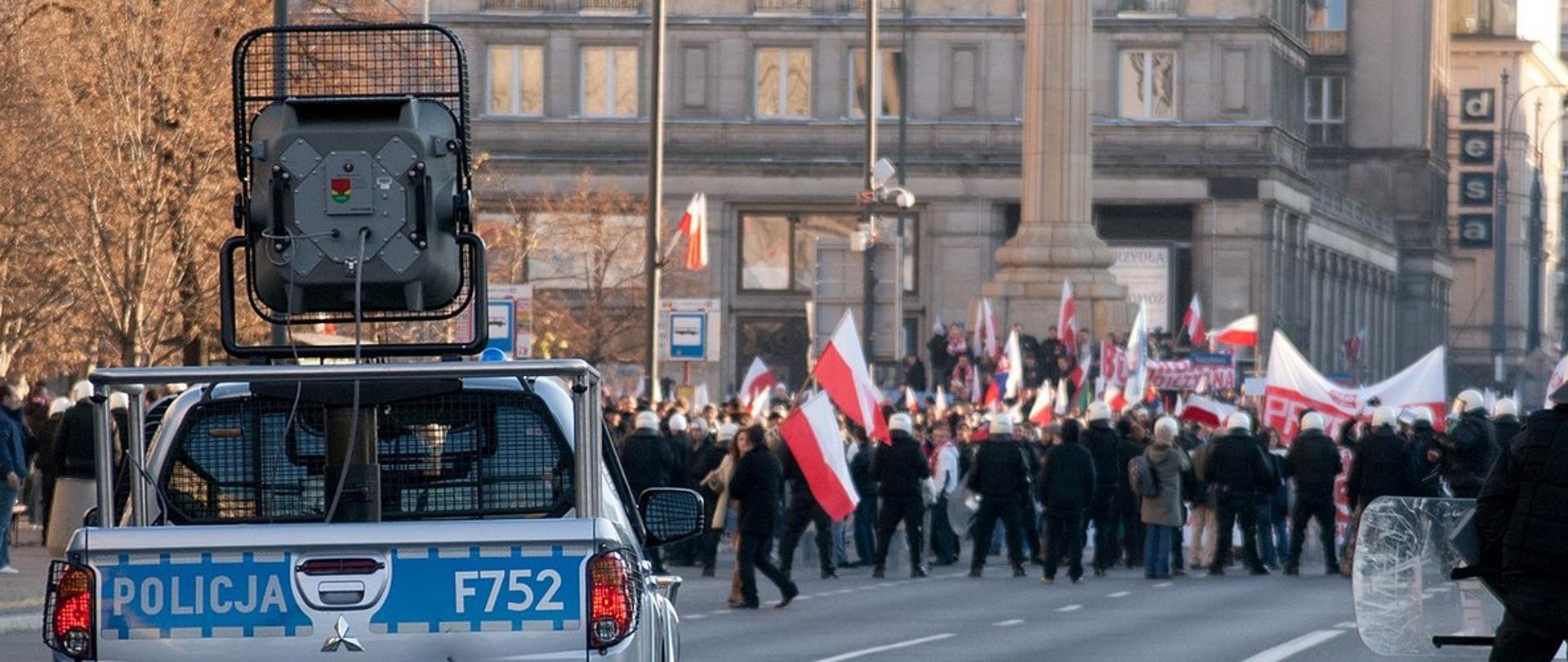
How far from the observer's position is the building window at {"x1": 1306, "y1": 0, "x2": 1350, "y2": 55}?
343 ft

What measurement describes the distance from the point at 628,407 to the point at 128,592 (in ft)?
90.6

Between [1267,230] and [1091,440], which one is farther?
[1267,230]

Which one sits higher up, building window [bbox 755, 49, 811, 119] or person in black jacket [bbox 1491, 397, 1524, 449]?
building window [bbox 755, 49, 811, 119]

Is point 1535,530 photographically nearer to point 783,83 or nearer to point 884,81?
point 884,81

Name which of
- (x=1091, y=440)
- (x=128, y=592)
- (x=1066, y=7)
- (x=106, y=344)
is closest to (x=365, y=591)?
(x=128, y=592)

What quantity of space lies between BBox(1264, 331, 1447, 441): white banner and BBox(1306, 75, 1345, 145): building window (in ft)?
213

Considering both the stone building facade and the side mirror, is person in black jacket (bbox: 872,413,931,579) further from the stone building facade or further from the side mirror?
the stone building facade

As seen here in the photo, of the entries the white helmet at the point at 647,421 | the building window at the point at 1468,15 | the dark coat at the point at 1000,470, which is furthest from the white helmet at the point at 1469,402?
the building window at the point at 1468,15

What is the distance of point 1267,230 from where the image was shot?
78438 millimetres

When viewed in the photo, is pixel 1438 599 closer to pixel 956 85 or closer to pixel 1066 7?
pixel 1066 7

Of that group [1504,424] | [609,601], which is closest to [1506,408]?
[1504,424]

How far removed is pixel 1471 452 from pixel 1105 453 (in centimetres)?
725

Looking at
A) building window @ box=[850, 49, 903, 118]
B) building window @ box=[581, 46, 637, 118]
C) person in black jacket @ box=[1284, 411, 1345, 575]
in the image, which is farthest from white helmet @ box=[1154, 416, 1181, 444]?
building window @ box=[581, 46, 637, 118]

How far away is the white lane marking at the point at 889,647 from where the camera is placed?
19422mm
